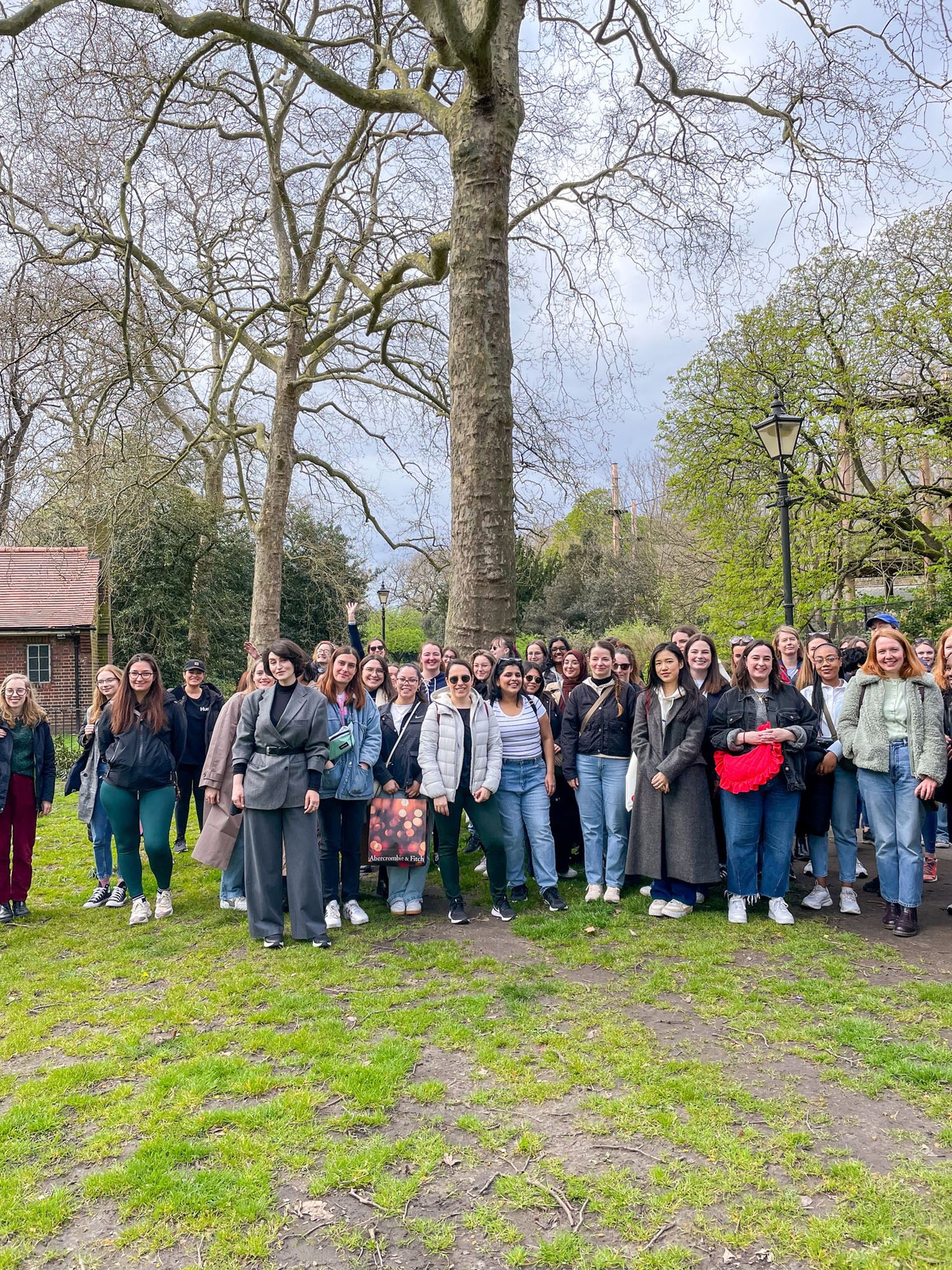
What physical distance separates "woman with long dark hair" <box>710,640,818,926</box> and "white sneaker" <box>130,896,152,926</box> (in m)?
4.48

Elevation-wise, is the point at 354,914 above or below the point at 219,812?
below

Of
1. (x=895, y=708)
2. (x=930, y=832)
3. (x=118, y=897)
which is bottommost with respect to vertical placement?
(x=118, y=897)

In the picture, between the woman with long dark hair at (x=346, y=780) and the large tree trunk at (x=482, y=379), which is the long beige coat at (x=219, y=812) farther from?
the large tree trunk at (x=482, y=379)

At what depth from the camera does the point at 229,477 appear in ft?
69.4

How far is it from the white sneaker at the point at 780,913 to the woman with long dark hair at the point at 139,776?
181 inches

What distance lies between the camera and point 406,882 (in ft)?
20.9

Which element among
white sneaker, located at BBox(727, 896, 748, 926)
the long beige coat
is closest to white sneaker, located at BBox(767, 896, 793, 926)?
white sneaker, located at BBox(727, 896, 748, 926)

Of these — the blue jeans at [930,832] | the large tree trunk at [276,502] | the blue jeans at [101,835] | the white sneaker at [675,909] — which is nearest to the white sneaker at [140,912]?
the blue jeans at [101,835]

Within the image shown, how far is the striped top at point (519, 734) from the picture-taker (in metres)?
6.36

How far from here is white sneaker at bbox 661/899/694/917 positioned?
601cm

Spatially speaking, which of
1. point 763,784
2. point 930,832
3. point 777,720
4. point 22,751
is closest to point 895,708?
point 777,720

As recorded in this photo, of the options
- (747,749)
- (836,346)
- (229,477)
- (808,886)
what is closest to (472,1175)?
(747,749)

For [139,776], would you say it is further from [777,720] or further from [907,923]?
[907,923]

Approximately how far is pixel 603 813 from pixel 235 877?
10.2 feet
